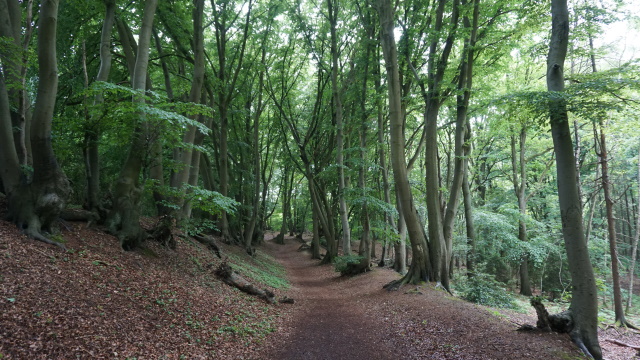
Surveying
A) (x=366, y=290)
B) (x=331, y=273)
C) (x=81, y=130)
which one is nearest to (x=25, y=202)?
(x=81, y=130)

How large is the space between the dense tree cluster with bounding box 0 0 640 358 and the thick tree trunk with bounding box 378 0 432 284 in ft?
0.17

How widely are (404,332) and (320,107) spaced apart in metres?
13.9

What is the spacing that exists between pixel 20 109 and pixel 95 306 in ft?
16.3

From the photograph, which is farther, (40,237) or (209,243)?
(209,243)

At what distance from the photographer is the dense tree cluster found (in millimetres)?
5562

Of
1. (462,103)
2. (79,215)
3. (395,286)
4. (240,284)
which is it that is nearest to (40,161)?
(79,215)

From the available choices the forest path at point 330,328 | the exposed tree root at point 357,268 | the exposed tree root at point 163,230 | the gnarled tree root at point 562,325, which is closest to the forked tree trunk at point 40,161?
the exposed tree root at point 163,230

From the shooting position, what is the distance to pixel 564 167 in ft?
19.4

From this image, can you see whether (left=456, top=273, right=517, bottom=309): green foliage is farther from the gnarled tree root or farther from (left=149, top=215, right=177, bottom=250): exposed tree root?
(left=149, top=215, right=177, bottom=250): exposed tree root

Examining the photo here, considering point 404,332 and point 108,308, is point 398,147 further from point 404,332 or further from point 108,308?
point 108,308

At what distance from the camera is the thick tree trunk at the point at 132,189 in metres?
6.96

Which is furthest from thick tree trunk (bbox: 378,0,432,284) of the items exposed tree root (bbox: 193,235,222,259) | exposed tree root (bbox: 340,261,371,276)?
exposed tree root (bbox: 193,235,222,259)

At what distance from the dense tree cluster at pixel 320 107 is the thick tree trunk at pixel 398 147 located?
53 mm

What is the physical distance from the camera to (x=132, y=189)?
7156 millimetres
